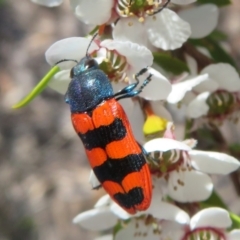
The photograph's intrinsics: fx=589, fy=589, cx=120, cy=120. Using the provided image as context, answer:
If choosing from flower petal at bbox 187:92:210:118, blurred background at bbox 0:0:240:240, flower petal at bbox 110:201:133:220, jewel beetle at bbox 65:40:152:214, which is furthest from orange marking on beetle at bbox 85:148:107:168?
blurred background at bbox 0:0:240:240

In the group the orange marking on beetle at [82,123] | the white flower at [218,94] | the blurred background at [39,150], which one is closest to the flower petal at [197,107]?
the white flower at [218,94]

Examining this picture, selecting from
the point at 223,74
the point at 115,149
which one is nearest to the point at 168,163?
the point at 115,149

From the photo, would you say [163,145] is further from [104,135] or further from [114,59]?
[114,59]

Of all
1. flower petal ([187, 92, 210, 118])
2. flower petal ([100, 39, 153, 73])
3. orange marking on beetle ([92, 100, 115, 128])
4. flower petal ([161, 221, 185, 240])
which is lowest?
flower petal ([161, 221, 185, 240])

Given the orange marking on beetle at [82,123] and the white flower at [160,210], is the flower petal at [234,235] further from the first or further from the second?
the orange marking on beetle at [82,123]

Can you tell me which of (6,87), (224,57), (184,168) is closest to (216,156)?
(184,168)

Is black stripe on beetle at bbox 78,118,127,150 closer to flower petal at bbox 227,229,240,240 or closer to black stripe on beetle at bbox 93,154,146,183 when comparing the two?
black stripe on beetle at bbox 93,154,146,183
